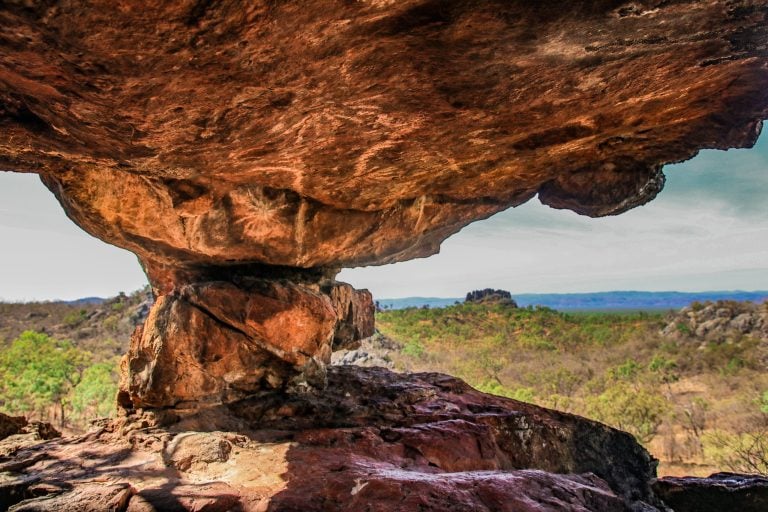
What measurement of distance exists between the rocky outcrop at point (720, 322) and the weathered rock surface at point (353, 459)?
41597 mm

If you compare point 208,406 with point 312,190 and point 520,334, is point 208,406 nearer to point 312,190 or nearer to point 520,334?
point 312,190

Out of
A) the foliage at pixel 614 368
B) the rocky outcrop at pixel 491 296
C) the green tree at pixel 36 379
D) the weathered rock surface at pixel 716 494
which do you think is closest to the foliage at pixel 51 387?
the green tree at pixel 36 379

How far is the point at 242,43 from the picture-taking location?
4484 millimetres

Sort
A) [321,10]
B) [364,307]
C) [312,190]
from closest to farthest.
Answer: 1. [321,10]
2. [312,190]
3. [364,307]

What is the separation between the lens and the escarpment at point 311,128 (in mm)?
4449

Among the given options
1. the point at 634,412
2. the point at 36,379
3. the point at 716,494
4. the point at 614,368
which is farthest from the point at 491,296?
the point at 716,494

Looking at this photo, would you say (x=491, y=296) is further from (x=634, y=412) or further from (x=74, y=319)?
(x=74, y=319)

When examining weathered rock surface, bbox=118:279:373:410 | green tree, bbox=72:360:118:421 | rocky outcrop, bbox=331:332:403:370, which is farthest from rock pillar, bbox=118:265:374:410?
rocky outcrop, bbox=331:332:403:370

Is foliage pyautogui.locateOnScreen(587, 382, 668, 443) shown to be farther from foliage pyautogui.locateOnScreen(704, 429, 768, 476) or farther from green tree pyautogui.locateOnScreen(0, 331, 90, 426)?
green tree pyautogui.locateOnScreen(0, 331, 90, 426)

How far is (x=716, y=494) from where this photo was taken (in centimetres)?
929

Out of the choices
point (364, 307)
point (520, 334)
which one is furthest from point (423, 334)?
point (364, 307)

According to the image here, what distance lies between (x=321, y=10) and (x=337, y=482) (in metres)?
5.98

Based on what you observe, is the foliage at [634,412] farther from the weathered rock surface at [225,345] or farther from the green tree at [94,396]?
the green tree at [94,396]

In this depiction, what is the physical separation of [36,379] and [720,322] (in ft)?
196
